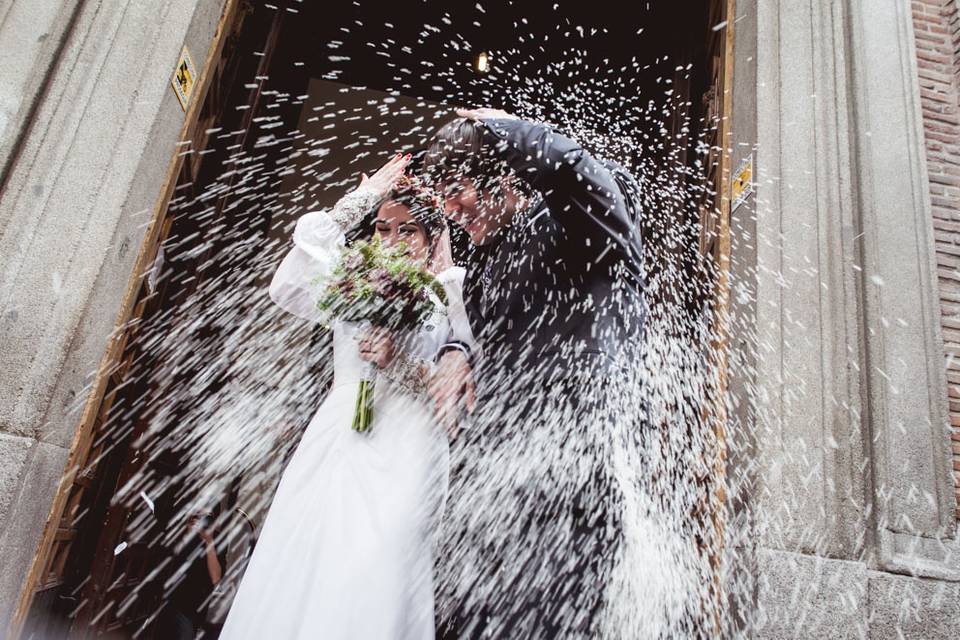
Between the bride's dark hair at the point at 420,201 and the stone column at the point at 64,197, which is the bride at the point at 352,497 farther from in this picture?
the stone column at the point at 64,197

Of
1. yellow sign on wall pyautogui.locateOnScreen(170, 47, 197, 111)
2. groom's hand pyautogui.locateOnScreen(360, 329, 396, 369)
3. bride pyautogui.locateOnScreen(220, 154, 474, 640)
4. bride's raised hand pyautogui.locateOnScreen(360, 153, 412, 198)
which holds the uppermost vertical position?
yellow sign on wall pyautogui.locateOnScreen(170, 47, 197, 111)

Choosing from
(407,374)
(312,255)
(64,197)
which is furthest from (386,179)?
(64,197)

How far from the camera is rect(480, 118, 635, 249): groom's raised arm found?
7.81ft

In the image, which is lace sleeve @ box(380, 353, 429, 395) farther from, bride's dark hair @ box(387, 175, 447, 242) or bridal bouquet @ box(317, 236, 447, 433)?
bride's dark hair @ box(387, 175, 447, 242)

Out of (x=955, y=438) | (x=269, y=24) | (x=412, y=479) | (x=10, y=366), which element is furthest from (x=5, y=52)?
(x=955, y=438)

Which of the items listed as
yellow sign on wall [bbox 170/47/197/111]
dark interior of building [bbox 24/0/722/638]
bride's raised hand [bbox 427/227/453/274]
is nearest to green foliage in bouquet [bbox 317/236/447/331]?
bride's raised hand [bbox 427/227/453/274]

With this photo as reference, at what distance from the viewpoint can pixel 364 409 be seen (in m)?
2.95

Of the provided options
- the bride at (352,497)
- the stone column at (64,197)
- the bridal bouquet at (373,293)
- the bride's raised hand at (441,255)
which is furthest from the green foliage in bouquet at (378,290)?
the stone column at (64,197)

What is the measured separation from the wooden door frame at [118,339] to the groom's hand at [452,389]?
1.68 m

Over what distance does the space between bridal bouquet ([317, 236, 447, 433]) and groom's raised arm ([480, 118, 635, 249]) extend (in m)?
0.85

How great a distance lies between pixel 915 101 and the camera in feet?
12.1

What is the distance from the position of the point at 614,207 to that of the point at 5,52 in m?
3.39

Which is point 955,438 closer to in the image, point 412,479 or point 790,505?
point 790,505

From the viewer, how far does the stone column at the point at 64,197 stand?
110 inches
